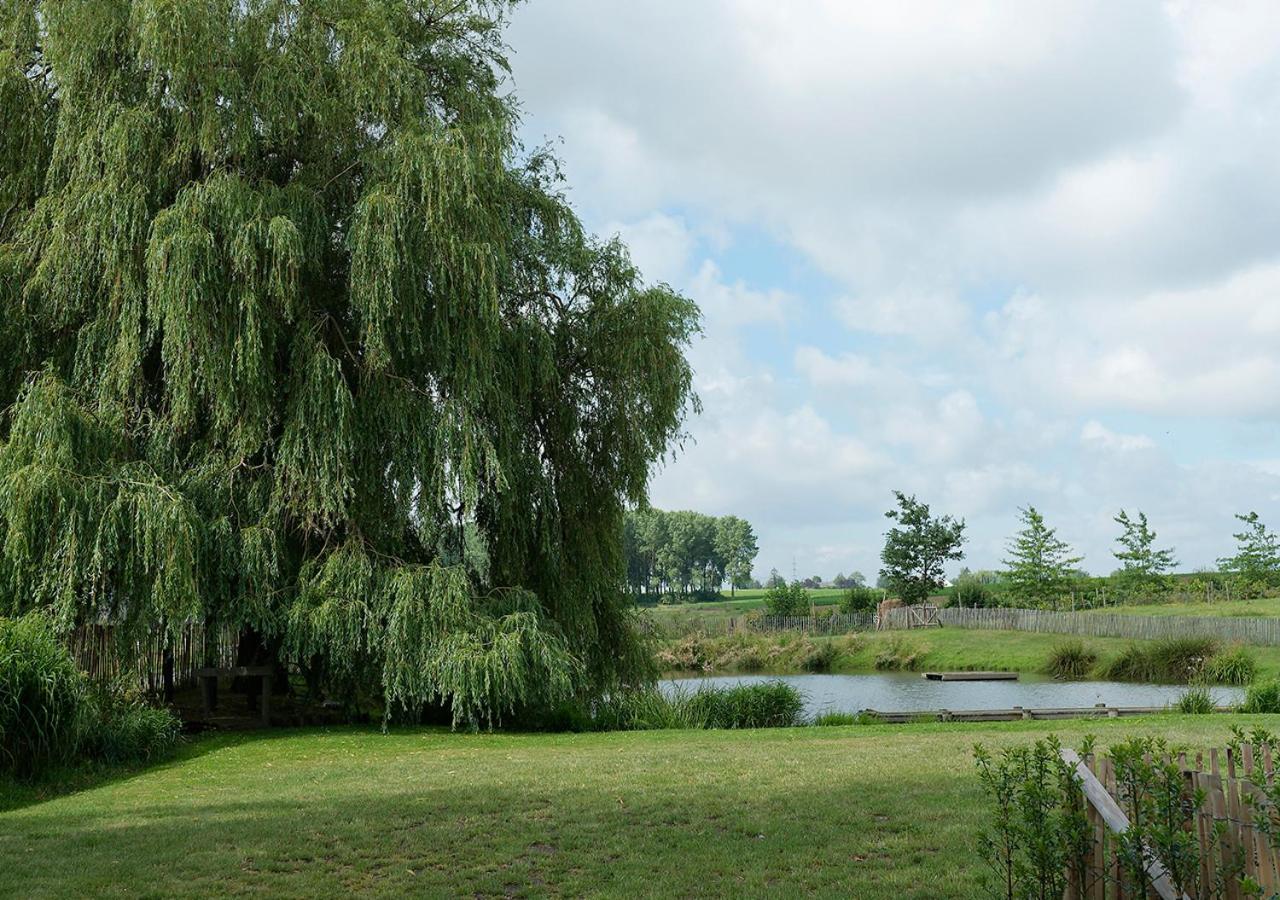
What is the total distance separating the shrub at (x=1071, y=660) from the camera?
122 feet

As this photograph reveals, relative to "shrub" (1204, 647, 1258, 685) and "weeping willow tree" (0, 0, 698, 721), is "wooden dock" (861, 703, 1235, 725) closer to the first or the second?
"weeping willow tree" (0, 0, 698, 721)

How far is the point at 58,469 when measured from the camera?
15.4 meters

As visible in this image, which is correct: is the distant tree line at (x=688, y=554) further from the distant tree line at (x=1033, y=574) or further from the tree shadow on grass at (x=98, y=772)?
the tree shadow on grass at (x=98, y=772)

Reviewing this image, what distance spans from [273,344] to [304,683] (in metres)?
→ 6.74

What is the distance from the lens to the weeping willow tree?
16266mm

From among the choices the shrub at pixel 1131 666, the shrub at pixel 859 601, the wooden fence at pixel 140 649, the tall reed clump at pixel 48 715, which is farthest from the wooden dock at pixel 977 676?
the tall reed clump at pixel 48 715

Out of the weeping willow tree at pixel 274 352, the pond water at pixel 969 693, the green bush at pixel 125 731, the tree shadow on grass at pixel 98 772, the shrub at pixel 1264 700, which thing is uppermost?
the weeping willow tree at pixel 274 352

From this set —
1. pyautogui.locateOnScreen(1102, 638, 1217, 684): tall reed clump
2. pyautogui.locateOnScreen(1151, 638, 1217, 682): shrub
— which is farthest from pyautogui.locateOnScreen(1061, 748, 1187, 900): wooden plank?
pyautogui.locateOnScreen(1151, 638, 1217, 682): shrub

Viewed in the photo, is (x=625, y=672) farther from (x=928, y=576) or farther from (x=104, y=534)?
(x=928, y=576)

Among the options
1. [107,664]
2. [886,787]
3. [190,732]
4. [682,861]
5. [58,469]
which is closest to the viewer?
[682,861]

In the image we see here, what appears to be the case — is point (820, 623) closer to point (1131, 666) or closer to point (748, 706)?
point (1131, 666)

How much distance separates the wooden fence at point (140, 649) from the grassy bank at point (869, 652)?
25.0 meters

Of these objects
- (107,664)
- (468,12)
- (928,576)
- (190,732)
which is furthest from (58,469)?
(928,576)

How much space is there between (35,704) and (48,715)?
196 millimetres
